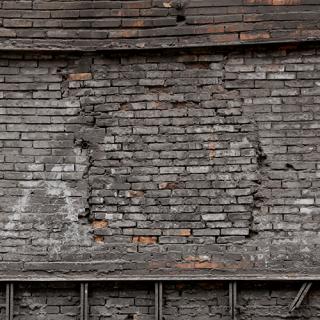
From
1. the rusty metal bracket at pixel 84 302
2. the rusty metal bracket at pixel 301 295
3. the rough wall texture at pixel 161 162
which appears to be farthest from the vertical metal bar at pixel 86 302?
the rusty metal bracket at pixel 301 295

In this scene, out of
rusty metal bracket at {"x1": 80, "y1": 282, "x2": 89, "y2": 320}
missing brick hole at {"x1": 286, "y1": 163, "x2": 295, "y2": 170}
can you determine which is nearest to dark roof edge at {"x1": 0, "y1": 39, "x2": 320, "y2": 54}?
missing brick hole at {"x1": 286, "y1": 163, "x2": 295, "y2": 170}

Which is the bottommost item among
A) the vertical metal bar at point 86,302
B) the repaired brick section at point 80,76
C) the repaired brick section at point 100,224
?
the vertical metal bar at point 86,302

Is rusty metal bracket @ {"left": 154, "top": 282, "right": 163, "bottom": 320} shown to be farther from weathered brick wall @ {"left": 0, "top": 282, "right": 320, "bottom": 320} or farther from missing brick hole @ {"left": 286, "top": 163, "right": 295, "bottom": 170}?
missing brick hole @ {"left": 286, "top": 163, "right": 295, "bottom": 170}

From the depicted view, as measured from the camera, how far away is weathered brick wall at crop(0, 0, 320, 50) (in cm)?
445

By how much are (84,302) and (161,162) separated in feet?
3.87

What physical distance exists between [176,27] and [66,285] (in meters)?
2.13

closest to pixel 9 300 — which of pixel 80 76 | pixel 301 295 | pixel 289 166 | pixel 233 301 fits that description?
pixel 233 301

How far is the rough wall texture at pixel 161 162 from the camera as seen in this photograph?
4.32 meters

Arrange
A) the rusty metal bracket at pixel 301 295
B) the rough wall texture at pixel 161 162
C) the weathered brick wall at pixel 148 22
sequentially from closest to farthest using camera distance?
the rusty metal bracket at pixel 301 295 → the rough wall texture at pixel 161 162 → the weathered brick wall at pixel 148 22

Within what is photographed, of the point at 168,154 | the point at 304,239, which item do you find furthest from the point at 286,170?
the point at 168,154

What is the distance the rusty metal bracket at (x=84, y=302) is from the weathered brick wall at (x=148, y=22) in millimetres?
1807

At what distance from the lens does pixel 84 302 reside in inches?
167

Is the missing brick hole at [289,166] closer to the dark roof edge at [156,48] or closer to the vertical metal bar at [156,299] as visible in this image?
the dark roof edge at [156,48]

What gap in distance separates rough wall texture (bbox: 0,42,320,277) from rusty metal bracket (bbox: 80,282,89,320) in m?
0.13
